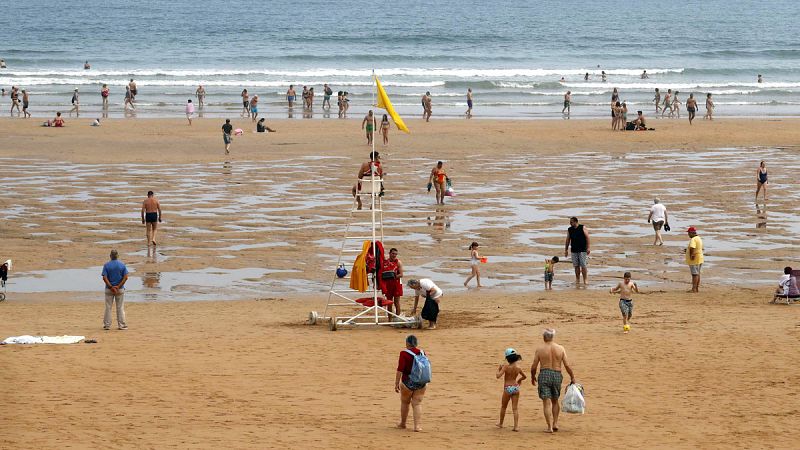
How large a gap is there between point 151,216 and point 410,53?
73.1 m

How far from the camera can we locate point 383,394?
15516 millimetres

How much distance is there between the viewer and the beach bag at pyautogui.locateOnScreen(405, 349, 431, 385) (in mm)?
13453

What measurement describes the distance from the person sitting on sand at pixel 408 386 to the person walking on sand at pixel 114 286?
6.30m

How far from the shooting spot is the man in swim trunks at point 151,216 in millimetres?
25328

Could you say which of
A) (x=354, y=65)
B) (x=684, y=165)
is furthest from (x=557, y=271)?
(x=354, y=65)

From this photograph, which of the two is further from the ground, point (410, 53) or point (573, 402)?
point (410, 53)

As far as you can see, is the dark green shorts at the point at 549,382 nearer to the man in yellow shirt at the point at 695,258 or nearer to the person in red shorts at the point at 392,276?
the person in red shorts at the point at 392,276

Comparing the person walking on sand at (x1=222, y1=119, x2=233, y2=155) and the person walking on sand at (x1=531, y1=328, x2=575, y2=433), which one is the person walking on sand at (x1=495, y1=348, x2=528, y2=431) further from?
the person walking on sand at (x1=222, y1=119, x2=233, y2=155)

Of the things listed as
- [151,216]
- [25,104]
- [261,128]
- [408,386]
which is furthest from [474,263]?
[25,104]

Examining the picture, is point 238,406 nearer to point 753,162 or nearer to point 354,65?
point 753,162

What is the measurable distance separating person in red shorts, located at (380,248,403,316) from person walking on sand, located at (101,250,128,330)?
12.9ft

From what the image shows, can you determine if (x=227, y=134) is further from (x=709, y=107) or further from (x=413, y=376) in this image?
(x=413, y=376)

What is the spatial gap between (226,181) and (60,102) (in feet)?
96.3

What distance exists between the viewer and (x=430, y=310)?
1908 centimetres
